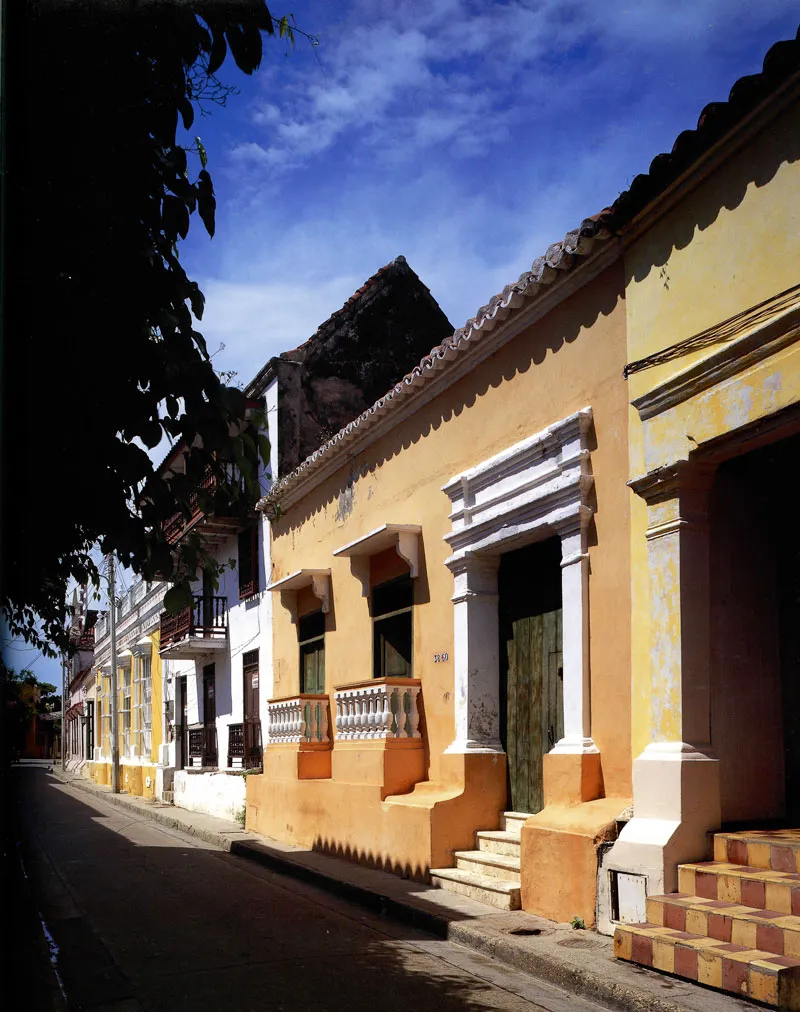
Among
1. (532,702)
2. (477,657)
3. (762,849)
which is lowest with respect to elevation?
(762,849)

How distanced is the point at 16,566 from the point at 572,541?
449cm

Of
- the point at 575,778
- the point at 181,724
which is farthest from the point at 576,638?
the point at 181,724

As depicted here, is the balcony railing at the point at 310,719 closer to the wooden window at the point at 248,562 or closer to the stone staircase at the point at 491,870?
the stone staircase at the point at 491,870

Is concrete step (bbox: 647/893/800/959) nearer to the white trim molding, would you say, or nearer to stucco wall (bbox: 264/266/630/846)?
stucco wall (bbox: 264/266/630/846)

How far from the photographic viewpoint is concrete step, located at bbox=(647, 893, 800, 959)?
5059 millimetres

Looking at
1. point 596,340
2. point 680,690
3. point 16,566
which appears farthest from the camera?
point 596,340

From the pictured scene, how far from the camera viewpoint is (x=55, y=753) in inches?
3036

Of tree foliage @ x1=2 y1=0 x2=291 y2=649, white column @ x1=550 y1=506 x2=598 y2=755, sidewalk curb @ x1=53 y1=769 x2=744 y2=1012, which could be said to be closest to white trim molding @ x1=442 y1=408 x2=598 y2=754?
white column @ x1=550 y1=506 x2=598 y2=755

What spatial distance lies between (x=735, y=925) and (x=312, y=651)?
368 inches

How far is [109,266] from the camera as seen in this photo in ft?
13.0

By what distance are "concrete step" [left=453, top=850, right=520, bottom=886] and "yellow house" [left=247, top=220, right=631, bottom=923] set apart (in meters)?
0.02

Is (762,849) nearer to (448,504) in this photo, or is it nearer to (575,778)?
(575,778)

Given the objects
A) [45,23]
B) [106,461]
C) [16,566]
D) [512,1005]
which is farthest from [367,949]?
[45,23]

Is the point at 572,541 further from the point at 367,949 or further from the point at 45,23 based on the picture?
the point at 45,23
